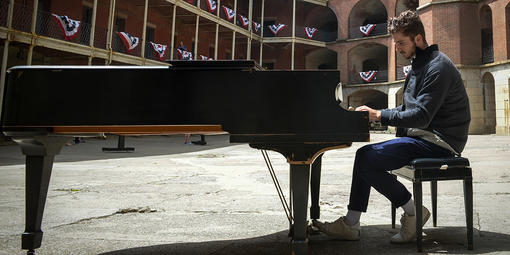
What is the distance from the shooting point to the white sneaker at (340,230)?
2.12 meters

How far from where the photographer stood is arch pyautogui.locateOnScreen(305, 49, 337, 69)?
26.0 meters

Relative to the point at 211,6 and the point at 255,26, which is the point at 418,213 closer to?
the point at 211,6

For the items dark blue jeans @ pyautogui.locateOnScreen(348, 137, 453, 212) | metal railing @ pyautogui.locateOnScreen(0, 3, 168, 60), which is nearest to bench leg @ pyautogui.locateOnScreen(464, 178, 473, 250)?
dark blue jeans @ pyautogui.locateOnScreen(348, 137, 453, 212)

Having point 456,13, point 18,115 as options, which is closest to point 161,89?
point 18,115

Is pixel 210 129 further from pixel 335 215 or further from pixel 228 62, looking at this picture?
pixel 335 215

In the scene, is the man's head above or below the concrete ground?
above

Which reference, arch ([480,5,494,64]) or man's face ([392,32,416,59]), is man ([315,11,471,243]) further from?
arch ([480,5,494,64])

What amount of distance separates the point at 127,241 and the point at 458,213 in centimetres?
256

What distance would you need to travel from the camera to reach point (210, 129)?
183cm

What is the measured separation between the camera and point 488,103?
18797 mm

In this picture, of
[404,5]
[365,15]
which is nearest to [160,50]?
[365,15]

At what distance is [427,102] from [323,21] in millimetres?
25803

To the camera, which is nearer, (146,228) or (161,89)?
(161,89)

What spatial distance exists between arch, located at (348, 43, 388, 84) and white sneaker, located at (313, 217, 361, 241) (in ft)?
74.9
